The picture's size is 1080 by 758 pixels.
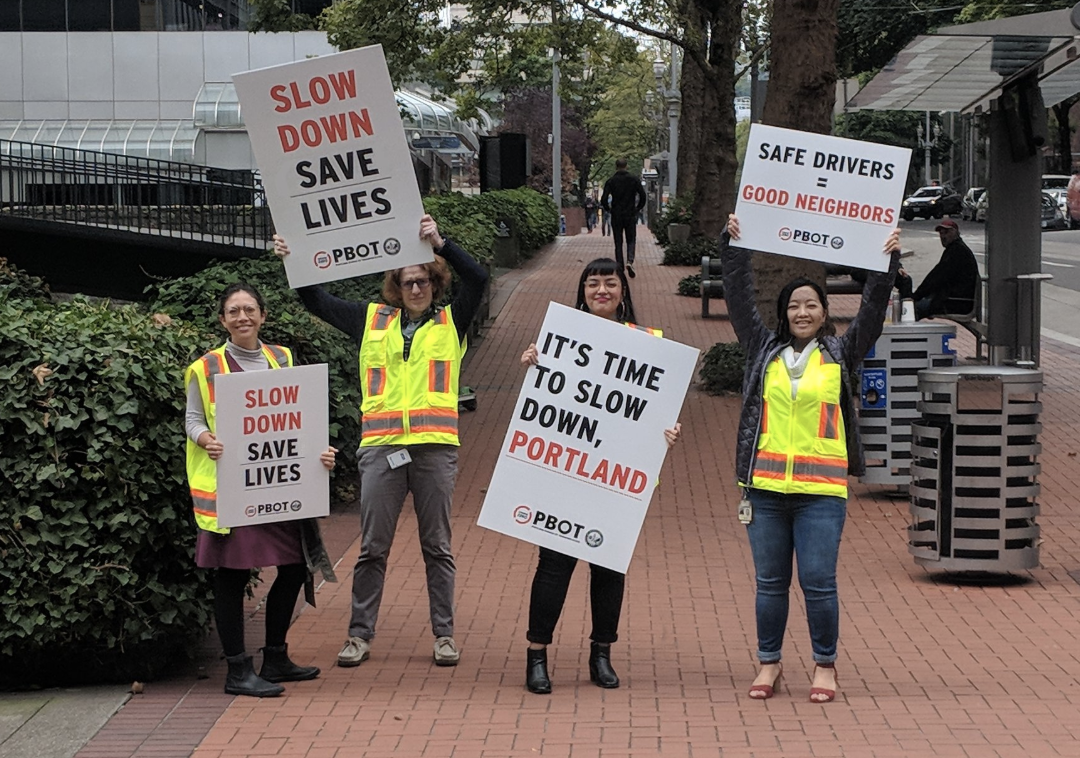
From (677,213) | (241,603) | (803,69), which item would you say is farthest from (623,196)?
(241,603)

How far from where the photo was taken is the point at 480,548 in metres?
9.16

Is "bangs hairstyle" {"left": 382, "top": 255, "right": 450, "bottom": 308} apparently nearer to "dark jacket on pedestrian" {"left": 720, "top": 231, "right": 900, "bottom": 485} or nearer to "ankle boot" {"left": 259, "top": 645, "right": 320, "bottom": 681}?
"dark jacket on pedestrian" {"left": 720, "top": 231, "right": 900, "bottom": 485}

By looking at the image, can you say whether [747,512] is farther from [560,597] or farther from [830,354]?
[560,597]

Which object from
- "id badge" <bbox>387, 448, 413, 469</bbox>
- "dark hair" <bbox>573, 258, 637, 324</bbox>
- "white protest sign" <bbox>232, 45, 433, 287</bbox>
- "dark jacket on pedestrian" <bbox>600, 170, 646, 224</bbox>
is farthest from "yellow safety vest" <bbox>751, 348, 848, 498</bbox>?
"dark jacket on pedestrian" <bbox>600, 170, 646, 224</bbox>

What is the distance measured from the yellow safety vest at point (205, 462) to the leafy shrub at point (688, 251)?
21645mm

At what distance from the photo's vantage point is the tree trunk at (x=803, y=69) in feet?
41.9

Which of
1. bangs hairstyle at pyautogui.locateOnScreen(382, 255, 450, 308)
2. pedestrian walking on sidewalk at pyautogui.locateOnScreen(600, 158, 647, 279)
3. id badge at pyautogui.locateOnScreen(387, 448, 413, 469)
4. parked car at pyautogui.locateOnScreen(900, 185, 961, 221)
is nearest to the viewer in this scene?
id badge at pyautogui.locateOnScreen(387, 448, 413, 469)

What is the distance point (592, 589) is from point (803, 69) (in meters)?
7.63

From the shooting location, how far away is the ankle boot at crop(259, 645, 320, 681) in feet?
20.6

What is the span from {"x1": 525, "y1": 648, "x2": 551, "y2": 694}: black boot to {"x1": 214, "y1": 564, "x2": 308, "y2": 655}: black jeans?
Answer: 100cm

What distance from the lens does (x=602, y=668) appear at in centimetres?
626

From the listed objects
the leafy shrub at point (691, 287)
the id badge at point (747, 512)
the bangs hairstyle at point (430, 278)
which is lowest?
the id badge at point (747, 512)

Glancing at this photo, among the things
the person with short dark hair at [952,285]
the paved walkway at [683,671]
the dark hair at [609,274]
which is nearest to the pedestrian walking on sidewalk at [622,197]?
the person with short dark hair at [952,285]

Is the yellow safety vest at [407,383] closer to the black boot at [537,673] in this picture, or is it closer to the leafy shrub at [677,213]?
the black boot at [537,673]
